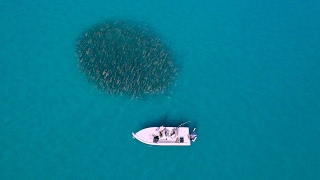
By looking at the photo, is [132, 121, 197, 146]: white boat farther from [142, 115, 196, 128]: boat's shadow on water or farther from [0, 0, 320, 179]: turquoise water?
[142, 115, 196, 128]: boat's shadow on water

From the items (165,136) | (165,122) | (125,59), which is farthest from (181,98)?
(125,59)

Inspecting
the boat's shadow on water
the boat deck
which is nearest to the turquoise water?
the boat's shadow on water

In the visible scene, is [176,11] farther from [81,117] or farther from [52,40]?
[81,117]

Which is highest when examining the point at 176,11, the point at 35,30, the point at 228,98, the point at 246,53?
the point at 176,11

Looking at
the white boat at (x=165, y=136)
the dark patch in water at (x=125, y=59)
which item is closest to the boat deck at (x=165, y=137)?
the white boat at (x=165, y=136)

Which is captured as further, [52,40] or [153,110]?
[52,40]

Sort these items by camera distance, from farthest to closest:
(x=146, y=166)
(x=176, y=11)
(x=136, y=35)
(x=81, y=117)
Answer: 1. (x=176, y=11)
2. (x=136, y=35)
3. (x=81, y=117)
4. (x=146, y=166)

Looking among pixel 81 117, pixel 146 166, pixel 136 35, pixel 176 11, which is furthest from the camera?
pixel 176 11

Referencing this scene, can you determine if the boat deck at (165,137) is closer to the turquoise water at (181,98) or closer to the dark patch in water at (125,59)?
the turquoise water at (181,98)

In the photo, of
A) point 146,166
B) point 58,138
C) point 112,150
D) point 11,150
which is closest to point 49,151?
point 58,138
